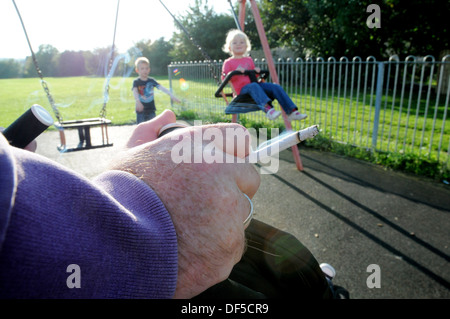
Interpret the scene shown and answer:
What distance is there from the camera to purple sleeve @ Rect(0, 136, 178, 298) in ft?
1.23

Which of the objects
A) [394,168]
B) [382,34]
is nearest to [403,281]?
[394,168]

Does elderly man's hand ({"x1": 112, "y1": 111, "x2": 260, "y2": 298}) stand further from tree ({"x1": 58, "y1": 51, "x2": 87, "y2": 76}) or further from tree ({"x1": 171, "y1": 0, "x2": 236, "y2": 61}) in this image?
tree ({"x1": 171, "y1": 0, "x2": 236, "y2": 61})

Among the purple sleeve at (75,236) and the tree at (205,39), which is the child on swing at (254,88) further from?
the tree at (205,39)

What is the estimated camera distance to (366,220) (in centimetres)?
317

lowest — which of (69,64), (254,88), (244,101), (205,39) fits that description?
(244,101)

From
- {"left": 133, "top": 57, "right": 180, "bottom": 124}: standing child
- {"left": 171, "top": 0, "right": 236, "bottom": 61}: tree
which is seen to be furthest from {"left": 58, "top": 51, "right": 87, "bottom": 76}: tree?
{"left": 171, "top": 0, "right": 236, "bottom": 61}: tree

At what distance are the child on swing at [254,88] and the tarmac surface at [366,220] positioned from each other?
3.18 ft

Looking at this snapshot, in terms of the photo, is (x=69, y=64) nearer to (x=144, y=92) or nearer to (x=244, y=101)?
(x=144, y=92)

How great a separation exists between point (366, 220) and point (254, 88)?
1.79 meters

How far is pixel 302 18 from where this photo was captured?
17047 mm

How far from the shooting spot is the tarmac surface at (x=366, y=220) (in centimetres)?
230

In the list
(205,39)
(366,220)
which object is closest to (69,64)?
(366,220)

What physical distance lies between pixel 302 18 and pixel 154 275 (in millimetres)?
18749

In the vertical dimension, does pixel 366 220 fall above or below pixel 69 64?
below
